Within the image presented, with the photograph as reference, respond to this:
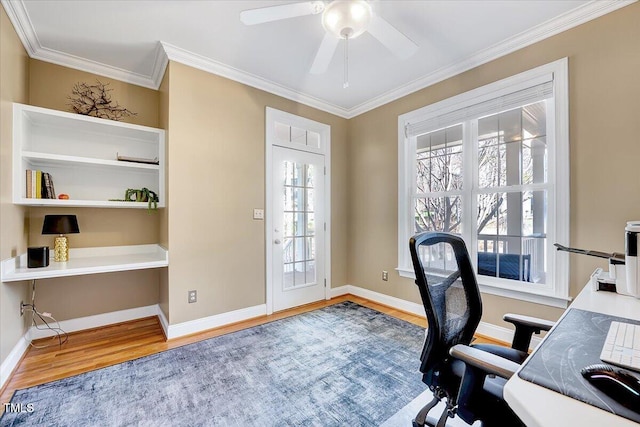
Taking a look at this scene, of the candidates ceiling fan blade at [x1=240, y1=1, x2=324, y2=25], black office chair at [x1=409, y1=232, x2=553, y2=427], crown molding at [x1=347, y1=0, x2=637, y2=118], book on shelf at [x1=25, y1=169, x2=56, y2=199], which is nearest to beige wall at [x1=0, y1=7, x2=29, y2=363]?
book on shelf at [x1=25, y1=169, x2=56, y2=199]

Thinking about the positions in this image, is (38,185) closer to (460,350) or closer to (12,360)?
(12,360)

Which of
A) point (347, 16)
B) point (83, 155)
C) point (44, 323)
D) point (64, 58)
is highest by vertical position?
point (64, 58)

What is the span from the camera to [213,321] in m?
2.81

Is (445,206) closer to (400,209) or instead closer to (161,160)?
(400,209)

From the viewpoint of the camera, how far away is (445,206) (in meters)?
3.03

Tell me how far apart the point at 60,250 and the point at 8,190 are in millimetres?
676

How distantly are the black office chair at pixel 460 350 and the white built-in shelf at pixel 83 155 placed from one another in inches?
101

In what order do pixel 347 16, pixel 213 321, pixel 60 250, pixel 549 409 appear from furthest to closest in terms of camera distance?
pixel 213 321
pixel 60 250
pixel 347 16
pixel 549 409

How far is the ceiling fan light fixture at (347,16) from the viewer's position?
1516 mm

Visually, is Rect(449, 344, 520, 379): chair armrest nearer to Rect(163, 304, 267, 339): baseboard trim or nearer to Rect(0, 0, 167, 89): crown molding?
Rect(163, 304, 267, 339): baseboard trim

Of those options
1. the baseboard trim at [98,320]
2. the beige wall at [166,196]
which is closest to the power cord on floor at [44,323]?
the baseboard trim at [98,320]

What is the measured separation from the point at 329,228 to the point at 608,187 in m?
2.70

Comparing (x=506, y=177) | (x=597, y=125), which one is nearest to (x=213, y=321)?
(x=506, y=177)

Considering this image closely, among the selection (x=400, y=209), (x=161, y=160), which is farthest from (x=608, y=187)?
(x=161, y=160)
